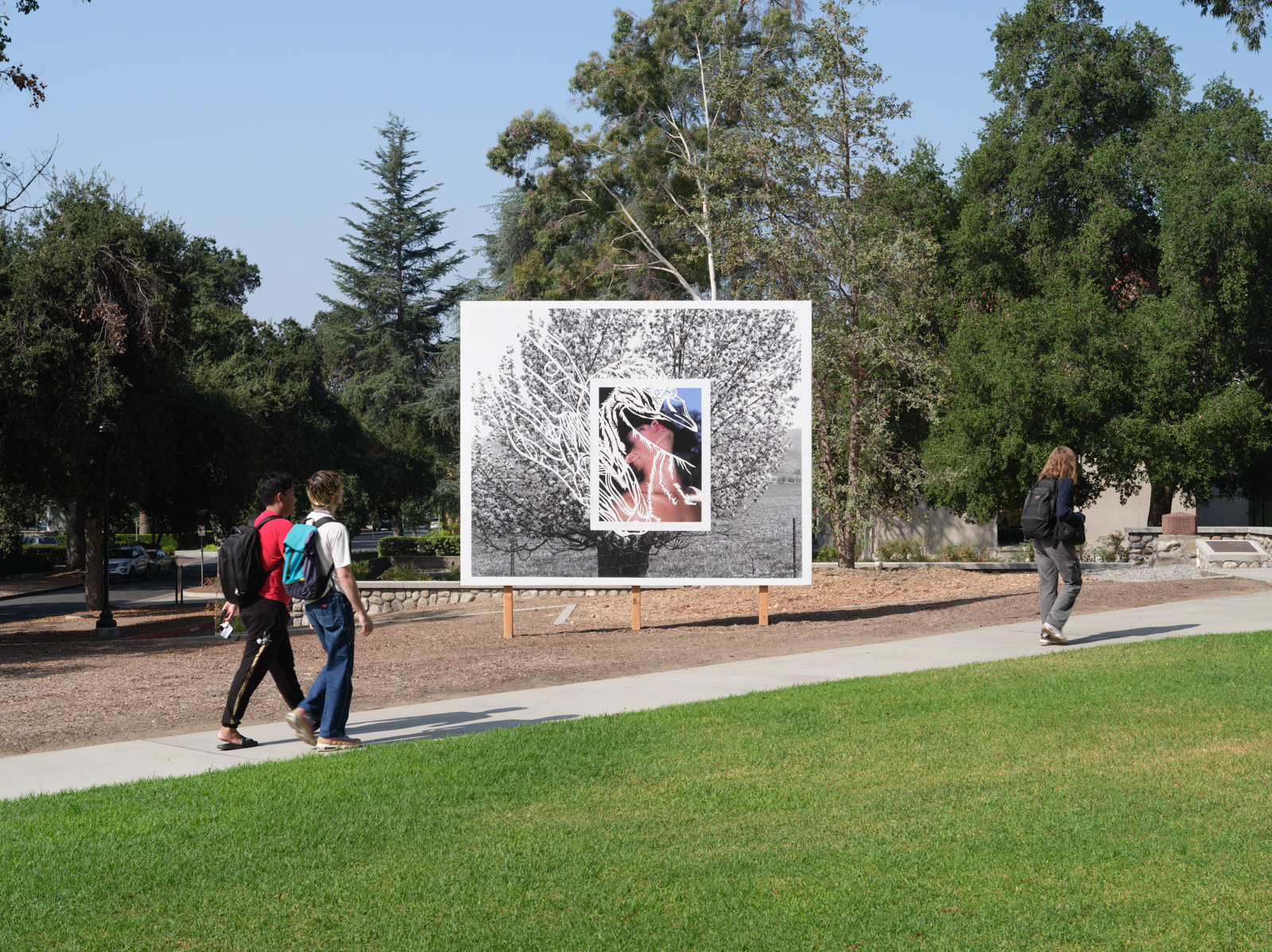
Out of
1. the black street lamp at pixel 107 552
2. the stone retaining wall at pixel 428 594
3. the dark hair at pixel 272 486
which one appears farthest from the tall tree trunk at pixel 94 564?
the dark hair at pixel 272 486

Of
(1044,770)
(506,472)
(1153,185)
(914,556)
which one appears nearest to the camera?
(1044,770)

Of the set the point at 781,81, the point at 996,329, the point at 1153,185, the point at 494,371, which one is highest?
the point at 781,81

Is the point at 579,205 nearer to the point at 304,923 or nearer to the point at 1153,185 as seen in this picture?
the point at 1153,185

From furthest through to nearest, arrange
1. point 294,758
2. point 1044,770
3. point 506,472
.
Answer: point 506,472
point 294,758
point 1044,770

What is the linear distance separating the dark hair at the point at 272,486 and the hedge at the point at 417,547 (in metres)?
34.4

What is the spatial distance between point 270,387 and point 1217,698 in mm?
38206

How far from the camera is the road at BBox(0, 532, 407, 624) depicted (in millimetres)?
31625

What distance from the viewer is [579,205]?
36.5 metres

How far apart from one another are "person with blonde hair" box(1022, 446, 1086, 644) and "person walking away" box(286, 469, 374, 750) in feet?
23.2

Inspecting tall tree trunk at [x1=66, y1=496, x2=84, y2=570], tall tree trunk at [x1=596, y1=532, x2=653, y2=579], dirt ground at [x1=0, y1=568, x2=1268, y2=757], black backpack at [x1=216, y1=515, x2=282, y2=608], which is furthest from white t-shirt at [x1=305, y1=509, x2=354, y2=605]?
tall tree trunk at [x1=66, y1=496, x2=84, y2=570]

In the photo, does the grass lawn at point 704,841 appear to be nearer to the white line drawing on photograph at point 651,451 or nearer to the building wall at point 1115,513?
the white line drawing on photograph at point 651,451

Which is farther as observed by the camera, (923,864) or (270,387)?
(270,387)

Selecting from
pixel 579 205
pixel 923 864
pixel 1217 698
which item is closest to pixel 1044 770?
pixel 923 864

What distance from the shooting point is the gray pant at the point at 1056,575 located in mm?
11555
